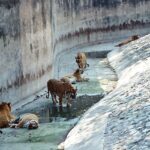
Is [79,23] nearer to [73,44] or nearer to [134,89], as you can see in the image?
[73,44]

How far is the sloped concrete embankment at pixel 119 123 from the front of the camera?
1024 centimetres

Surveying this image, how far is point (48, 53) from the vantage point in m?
20.2

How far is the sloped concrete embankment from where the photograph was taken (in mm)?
A: 10242

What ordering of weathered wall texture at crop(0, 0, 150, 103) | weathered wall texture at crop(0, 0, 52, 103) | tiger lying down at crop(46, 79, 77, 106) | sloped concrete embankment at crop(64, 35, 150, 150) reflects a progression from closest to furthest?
sloped concrete embankment at crop(64, 35, 150, 150) → weathered wall texture at crop(0, 0, 52, 103) → weathered wall texture at crop(0, 0, 150, 103) → tiger lying down at crop(46, 79, 77, 106)

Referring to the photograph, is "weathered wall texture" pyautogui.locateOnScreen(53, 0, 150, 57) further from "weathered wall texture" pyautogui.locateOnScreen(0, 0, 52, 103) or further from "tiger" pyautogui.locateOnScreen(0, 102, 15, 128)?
"tiger" pyautogui.locateOnScreen(0, 102, 15, 128)

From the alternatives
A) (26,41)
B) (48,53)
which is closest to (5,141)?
(26,41)

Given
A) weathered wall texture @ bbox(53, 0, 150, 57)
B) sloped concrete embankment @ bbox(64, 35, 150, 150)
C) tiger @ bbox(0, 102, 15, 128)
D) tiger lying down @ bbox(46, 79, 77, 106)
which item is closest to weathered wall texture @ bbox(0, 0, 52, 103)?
tiger lying down @ bbox(46, 79, 77, 106)

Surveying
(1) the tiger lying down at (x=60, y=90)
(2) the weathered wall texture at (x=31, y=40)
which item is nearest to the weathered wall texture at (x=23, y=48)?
(2) the weathered wall texture at (x=31, y=40)

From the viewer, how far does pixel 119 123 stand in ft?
37.3

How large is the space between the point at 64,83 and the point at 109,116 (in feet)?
14.8

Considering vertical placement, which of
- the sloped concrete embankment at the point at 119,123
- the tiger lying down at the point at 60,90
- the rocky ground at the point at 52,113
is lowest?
the rocky ground at the point at 52,113

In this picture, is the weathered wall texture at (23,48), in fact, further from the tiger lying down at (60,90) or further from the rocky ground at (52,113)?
the tiger lying down at (60,90)

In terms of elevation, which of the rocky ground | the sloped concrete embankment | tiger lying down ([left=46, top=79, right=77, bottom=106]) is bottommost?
the rocky ground

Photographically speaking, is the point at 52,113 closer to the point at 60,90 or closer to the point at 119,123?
the point at 60,90
